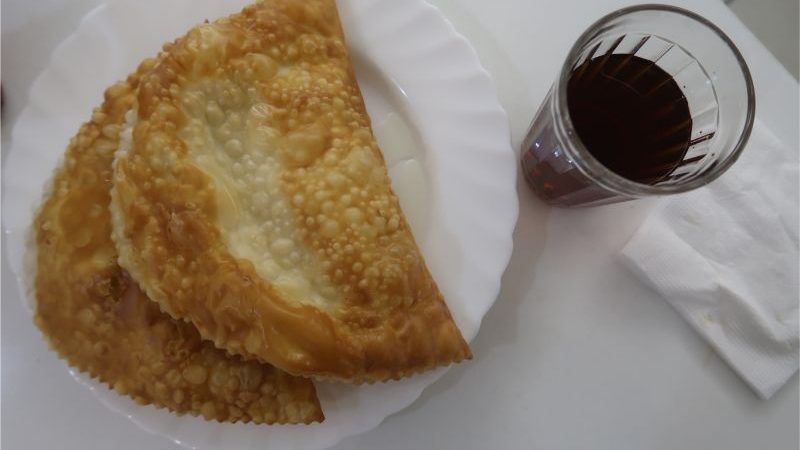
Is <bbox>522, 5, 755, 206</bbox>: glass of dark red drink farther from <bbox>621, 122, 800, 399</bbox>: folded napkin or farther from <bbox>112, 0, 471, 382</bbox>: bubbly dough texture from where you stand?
<bbox>112, 0, 471, 382</bbox>: bubbly dough texture

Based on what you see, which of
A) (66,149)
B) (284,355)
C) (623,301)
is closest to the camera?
(284,355)

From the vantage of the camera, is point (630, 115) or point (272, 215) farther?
point (630, 115)

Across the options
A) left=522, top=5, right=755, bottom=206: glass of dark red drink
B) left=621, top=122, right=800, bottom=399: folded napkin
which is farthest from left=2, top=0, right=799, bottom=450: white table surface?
left=522, top=5, right=755, bottom=206: glass of dark red drink

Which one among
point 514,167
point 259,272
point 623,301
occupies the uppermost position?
point 259,272

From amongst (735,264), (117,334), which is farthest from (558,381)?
(117,334)

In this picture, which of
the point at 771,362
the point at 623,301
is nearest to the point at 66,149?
the point at 623,301

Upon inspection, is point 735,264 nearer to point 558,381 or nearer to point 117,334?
point 558,381

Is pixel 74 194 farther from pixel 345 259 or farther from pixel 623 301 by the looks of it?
pixel 623 301
